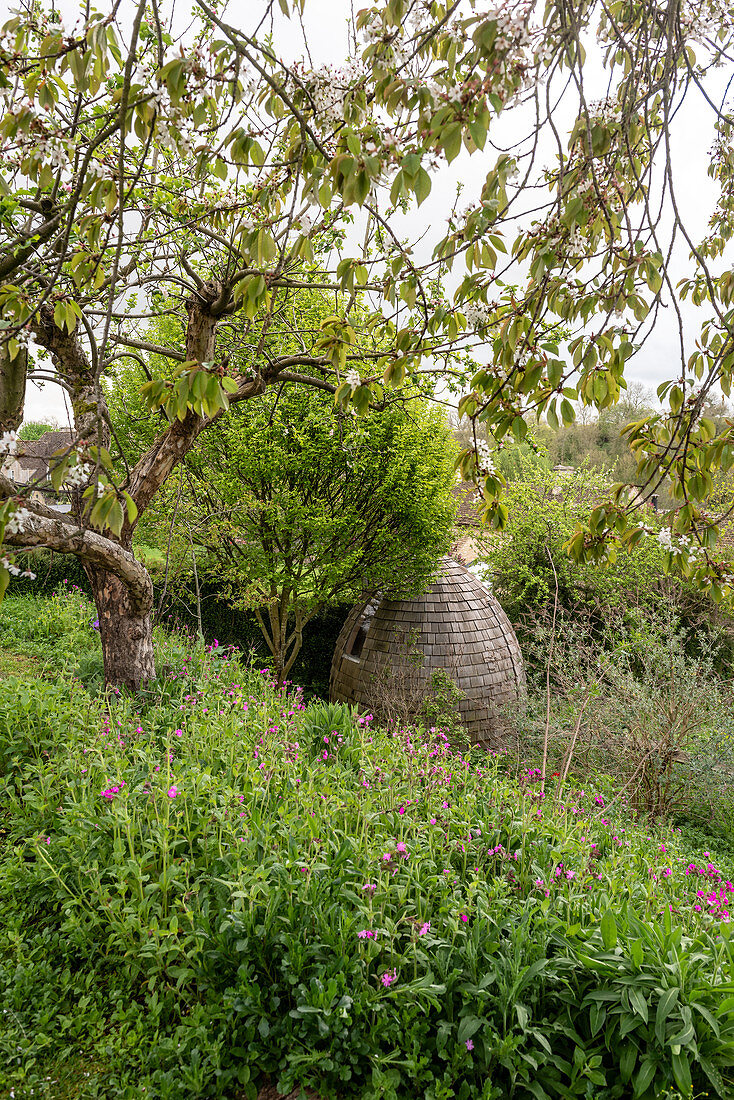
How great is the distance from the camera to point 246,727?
4.30 meters

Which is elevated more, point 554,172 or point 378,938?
point 554,172

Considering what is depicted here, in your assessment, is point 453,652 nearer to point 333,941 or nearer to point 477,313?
point 333,941

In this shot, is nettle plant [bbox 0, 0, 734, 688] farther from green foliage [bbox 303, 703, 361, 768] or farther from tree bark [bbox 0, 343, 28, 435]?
green foliage [bbox 303, 703, 361, 768]

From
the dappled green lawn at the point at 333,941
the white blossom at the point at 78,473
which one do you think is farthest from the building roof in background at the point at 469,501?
the dappled green lawn at the point at 333,941

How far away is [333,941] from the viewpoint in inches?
94.1

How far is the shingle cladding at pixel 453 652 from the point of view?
7.49 meters

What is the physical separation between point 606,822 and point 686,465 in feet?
10.2

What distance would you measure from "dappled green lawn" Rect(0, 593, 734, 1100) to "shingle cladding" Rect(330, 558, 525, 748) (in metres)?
3.67

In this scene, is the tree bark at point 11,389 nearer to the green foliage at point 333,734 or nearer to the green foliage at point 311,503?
the green foliage at point 333,734

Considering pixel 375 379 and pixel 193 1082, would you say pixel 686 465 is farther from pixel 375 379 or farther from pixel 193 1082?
pixel 193 1082

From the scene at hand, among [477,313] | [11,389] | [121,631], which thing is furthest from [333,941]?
[11,389]

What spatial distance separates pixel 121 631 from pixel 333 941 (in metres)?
3.30

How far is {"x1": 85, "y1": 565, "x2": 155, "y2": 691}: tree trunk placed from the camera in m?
4.97

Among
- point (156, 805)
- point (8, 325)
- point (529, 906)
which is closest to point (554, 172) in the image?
point (8, 325)
